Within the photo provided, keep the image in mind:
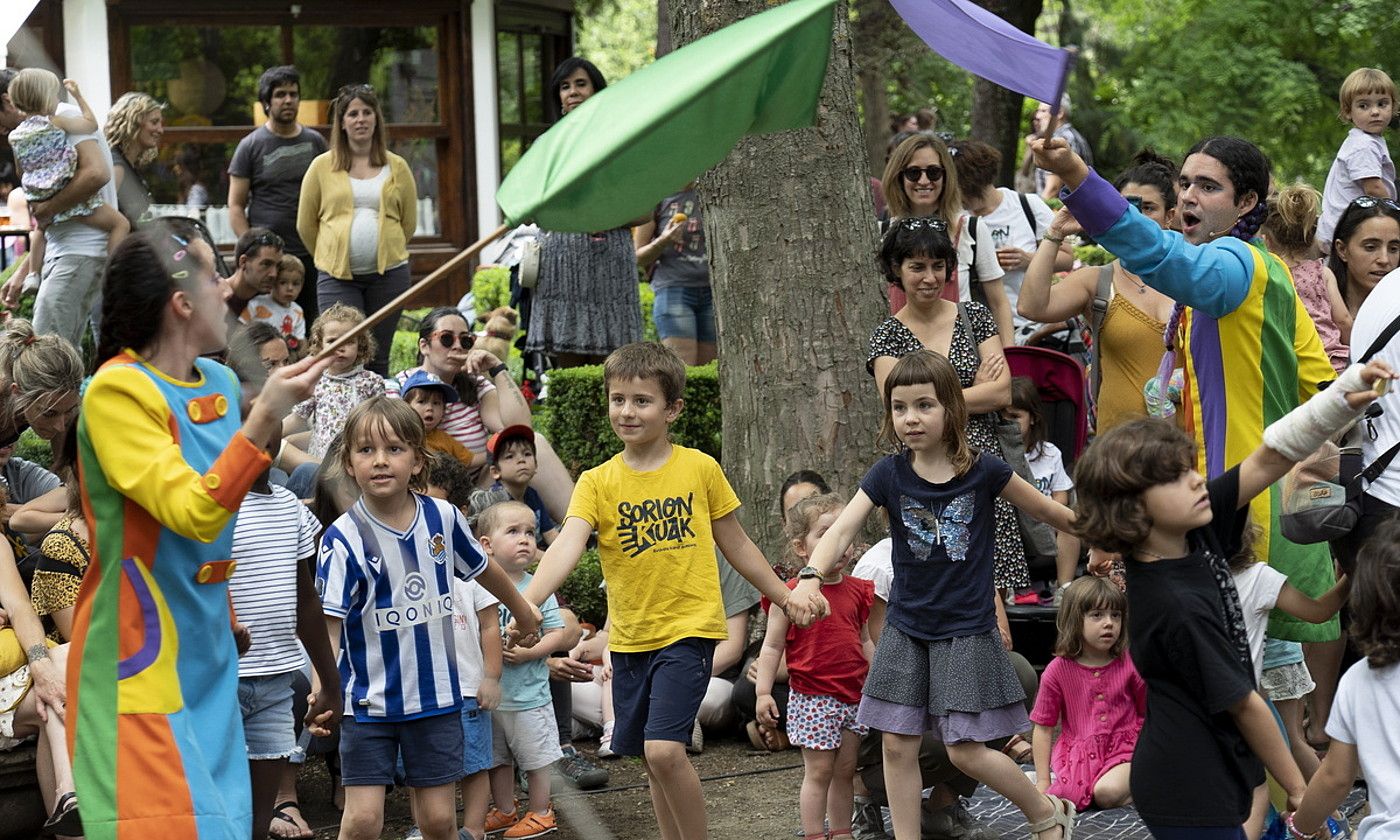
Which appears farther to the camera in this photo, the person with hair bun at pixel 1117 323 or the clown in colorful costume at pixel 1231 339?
the person with hair bun at pixel 1117 323

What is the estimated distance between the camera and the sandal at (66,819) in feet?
19.2

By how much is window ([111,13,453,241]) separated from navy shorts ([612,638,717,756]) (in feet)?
36.0

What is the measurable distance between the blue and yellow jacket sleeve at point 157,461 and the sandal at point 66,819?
232 cm

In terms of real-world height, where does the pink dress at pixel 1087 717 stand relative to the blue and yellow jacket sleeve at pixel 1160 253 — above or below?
below

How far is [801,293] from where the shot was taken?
8.03 metres

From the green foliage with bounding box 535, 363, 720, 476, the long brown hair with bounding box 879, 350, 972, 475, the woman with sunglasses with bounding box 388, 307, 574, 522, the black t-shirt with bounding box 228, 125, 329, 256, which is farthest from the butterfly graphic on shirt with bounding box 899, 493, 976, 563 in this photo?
the black t-shirt with bounding box 228, 125, 329, 256

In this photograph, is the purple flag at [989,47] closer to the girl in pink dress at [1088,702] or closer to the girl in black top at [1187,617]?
the girl in black top at [1187,617]

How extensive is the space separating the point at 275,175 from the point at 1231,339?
7.56 metres

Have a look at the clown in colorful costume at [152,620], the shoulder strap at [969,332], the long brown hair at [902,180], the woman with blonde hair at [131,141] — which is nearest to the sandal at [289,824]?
the clown in colorful costume at [152,620]

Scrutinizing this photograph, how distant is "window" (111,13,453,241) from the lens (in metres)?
16.4

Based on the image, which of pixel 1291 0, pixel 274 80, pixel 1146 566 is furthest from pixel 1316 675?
pixel 1291 0

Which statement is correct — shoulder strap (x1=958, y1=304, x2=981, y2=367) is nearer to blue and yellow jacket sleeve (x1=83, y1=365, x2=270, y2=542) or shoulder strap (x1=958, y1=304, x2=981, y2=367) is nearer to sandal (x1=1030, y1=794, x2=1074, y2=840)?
sandal (x1=1030, y1=794, x2=1074, y2=840)

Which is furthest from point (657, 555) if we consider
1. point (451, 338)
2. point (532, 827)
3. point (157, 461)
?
point (451, 338)

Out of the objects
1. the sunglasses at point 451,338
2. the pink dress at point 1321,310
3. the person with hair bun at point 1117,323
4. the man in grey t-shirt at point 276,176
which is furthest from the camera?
the man in grey t-shirt at point 276,176
